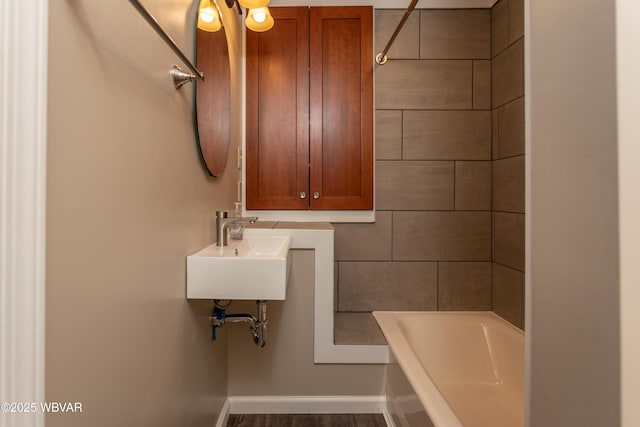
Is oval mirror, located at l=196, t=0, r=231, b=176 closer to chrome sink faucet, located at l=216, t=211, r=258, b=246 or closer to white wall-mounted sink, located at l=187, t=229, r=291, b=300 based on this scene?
chrome sink faucet, located at l=216, t=211, r=258, b=246

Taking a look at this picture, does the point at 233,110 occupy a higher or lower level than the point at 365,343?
higher

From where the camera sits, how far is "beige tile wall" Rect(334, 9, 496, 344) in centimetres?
225

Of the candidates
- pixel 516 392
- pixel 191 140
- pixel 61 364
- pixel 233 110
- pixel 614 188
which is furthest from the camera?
pixel 233 110

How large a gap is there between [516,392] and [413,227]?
106 centimetres

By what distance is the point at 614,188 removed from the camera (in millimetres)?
409

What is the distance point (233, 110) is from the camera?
2.02 metres

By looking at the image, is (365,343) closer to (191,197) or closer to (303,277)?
(303,277)

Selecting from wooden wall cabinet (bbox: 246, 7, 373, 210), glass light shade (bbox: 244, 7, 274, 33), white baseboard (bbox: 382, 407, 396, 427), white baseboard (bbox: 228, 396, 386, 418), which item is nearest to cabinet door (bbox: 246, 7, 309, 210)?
wooden wall cabinet (bbox: 246, 7, 373, 210)

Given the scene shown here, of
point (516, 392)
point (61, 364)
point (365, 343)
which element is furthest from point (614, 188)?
point (516, 392)

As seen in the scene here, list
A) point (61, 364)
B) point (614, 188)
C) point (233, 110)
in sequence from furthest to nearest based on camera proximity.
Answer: point (233, 110), point (61, 364), point (614, 188)

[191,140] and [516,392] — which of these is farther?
[516,392]

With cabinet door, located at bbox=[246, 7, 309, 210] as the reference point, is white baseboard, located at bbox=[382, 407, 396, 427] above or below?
below

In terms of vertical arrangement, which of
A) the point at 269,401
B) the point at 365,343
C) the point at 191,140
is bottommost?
the point at 269,401

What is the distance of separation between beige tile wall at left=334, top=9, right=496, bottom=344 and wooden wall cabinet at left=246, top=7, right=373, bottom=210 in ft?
0.43
